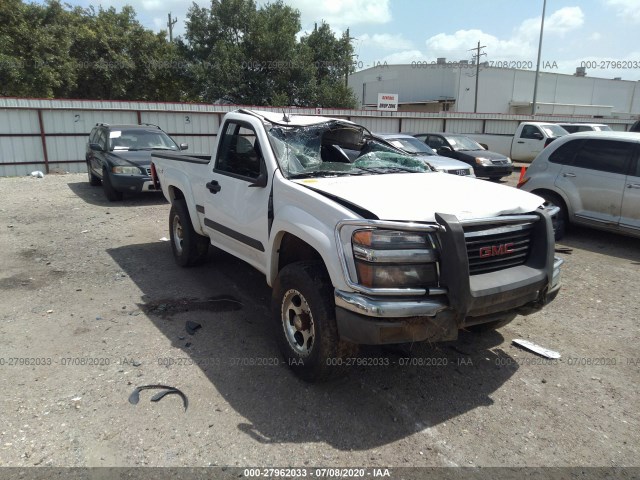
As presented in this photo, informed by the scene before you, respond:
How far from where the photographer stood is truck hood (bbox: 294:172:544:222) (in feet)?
10.1

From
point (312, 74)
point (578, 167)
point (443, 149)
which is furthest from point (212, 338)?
point (312, 74)

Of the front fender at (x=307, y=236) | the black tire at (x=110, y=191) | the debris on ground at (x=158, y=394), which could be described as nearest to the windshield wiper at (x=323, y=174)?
the front fender at (x=307, y=236)

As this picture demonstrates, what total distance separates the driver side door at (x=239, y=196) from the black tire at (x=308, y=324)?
64 cm

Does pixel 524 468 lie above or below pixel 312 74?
below

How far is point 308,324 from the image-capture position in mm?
3465

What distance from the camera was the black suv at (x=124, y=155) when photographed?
10414 millimetres

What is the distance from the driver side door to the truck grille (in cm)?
171

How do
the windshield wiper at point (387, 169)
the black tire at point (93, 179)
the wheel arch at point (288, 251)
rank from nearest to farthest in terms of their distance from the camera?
the wheel arch at point (288, 251) < the windshield wiper at point (387, 169) < the black tire at point (93, 179)

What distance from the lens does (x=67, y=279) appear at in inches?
228

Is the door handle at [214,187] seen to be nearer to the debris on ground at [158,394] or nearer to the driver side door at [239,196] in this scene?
the driver side door at [239,196]

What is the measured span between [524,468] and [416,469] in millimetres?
635

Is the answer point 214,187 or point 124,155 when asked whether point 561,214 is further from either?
point 124,155

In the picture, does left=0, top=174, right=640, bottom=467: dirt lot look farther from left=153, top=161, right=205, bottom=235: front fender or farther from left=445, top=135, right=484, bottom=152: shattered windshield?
left=445, top=135, right=484, bottom=152: shattered windshield

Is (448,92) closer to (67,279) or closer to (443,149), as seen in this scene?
(443,149)
